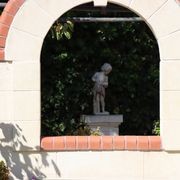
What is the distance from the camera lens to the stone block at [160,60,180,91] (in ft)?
21.4

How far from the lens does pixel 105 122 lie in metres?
8.75

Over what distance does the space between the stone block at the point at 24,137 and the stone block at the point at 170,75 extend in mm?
1659

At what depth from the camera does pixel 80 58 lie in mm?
9461

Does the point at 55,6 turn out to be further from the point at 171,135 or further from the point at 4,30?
the point at 171,135

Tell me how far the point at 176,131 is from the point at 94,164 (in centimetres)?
106

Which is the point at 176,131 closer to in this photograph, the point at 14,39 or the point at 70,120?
the point at 14,39

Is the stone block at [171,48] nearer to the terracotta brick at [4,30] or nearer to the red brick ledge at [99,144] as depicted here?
the red brick ledge at [99,144]

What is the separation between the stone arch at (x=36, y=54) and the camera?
21.3 feet

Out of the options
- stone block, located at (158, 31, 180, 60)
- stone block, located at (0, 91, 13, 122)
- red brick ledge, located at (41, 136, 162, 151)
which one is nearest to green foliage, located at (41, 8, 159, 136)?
red brick ledge, located at (41, 136, 162, 151)

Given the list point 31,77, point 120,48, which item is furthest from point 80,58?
point 31,77

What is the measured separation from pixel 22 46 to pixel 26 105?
71cm

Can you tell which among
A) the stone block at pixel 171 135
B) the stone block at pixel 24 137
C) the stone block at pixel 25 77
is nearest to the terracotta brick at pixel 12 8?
the stone block at pixel 25 77

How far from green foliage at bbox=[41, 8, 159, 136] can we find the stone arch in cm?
258

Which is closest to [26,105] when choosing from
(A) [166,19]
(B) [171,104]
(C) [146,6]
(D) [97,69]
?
(B) [171,104]
